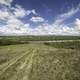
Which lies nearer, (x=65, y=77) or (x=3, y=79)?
(x=3, y=79)

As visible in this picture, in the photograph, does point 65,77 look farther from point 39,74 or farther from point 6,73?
point 6,73

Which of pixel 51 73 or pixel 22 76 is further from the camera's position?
pixel 51 73

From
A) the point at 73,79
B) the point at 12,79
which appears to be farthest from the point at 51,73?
the point at 12,79

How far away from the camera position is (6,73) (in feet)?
34.1

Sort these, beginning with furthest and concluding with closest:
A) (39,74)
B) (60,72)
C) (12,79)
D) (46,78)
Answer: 1. (60,72)
2. (39,74)
3. (46,78)
4. (12,79)

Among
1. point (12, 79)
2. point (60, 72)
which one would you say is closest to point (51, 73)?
point (60, 72)

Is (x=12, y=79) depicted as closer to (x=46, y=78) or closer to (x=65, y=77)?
(x=46, y=78)

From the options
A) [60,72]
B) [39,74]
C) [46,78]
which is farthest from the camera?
[60,72]

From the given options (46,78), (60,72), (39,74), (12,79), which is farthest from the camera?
(60,72)

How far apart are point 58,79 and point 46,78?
3.12ft

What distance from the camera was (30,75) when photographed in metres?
10.1

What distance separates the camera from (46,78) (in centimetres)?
984

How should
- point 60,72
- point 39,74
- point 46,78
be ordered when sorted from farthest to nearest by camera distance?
point 60,72 → point 39,74 → point 46,78

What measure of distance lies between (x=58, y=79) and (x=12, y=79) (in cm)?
355
